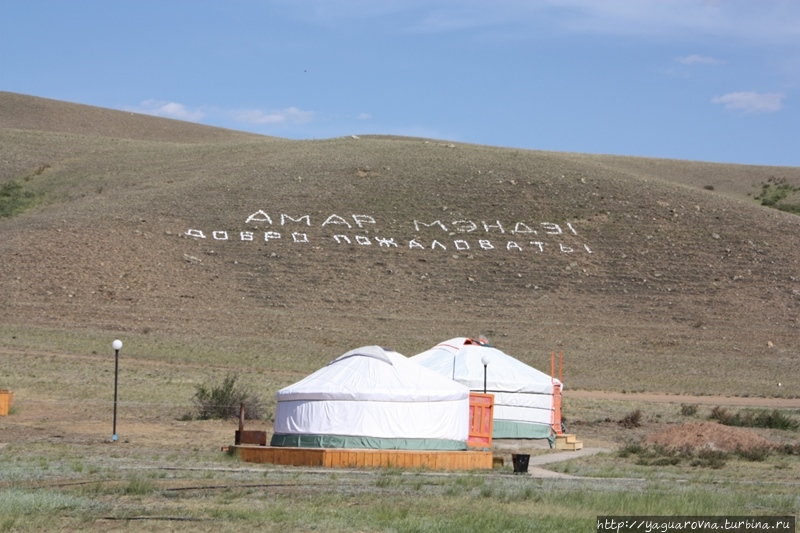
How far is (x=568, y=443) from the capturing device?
74.2 ft

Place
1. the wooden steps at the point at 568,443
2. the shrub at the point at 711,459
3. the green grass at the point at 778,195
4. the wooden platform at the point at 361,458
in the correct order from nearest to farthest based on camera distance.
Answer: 1. the wooden platform at the point at 361,458
2. the shrub at the point at 711,459
3. the wooden steps at the point at 568,443
4. the green grass at the point at 778,195

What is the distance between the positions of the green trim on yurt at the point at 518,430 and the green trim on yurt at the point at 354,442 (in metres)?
4.46

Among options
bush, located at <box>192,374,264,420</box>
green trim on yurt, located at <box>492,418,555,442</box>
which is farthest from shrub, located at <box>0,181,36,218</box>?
green trim on yurt, located at <box>492,418,555,442</box>

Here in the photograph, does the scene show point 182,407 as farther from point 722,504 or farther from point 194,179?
point 194,179

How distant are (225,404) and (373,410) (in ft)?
26.8

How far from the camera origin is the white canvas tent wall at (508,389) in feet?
76.0

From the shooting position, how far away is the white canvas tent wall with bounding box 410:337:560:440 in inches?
912

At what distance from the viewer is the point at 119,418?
24328 millimetres

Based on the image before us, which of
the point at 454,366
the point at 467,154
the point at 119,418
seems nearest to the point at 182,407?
the point at 119,418

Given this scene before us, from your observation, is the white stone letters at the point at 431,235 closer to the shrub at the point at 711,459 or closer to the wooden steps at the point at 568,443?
the wooden steps at the point at 568,443

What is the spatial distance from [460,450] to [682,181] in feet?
223

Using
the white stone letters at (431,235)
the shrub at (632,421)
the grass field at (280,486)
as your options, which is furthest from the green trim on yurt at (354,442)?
the white stone letters at (431,235)

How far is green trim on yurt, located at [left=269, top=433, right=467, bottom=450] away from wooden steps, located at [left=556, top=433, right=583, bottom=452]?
A: 4.40m

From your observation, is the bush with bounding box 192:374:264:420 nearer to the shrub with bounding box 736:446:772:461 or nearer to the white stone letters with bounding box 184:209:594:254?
the shrub with bounding box 736:446:772:461
